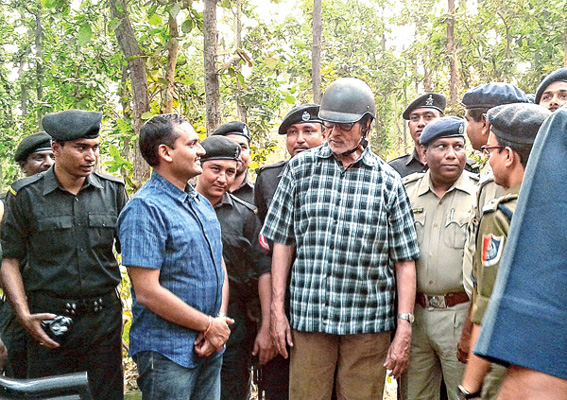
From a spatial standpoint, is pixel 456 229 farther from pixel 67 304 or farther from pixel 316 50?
pixel 316 50

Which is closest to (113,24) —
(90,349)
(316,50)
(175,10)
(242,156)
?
(175,10)

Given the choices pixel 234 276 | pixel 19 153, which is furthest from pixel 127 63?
pixel 234 276

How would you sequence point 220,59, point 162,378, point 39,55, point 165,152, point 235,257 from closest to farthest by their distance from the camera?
point 162,378 → point 165,152 → point 235,257 → point 220,59 → point 39,55

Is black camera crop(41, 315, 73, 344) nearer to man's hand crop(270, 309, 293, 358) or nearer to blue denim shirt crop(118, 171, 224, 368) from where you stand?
blue denim shirt crop(118, 171, 224, 368)

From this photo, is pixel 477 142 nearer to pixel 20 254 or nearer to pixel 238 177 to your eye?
pixel 238 177

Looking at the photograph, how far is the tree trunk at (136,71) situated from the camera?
4500 millimetres

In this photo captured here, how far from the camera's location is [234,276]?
339cm

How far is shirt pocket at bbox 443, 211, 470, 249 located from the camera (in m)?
3.03

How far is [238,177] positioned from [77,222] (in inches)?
58.2

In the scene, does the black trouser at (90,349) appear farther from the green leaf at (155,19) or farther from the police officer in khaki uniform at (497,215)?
the green leaf at (155,19)

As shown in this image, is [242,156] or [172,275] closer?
[172,275]

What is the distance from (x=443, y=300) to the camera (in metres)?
3.01

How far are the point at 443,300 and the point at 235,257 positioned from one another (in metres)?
1.31

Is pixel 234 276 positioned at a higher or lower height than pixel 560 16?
lower
